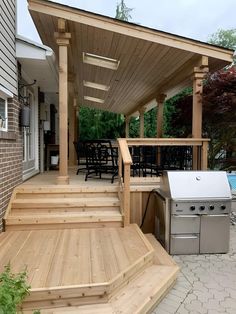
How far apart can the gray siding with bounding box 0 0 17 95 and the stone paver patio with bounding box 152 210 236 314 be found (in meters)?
3.41

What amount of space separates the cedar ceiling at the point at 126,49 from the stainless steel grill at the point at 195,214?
91.2 inches

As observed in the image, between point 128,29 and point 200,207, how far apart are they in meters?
3.03

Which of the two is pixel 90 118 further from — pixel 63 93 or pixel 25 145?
pixel 63 93

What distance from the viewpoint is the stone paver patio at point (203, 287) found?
279cm

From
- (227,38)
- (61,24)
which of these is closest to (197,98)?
(61,24)

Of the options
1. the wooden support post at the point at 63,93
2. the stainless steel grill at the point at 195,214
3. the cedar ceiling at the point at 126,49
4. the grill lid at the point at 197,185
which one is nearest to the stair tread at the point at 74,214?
the wooden support post at the point at 63,93

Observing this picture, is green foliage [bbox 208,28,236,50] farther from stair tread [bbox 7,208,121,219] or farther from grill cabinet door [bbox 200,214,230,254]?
stair tread [bbox 7,208,121,219]

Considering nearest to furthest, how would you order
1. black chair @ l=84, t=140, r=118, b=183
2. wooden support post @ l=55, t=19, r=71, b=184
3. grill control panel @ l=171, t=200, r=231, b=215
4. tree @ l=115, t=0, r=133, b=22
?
grill control panel @ l=171, t=200, r=231, b=215
wooden support post @ l=55, t=19, r=71, b=184
black chair @ l=84, t=140, r=118, b=183
tree @ l=115, t=0, r=133, b=22

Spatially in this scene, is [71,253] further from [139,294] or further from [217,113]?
[217,113]

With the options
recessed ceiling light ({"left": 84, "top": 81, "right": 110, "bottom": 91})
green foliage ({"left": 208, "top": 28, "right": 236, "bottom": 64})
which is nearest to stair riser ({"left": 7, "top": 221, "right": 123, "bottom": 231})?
recessed ceiling light ({"left": 84, "top": 81, "right": 110, "bottom": 91})

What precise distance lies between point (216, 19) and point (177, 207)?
36.1m

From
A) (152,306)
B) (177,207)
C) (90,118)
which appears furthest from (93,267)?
(90,118)

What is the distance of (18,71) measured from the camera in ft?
17.3

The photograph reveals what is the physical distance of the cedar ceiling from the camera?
15.7 ft
